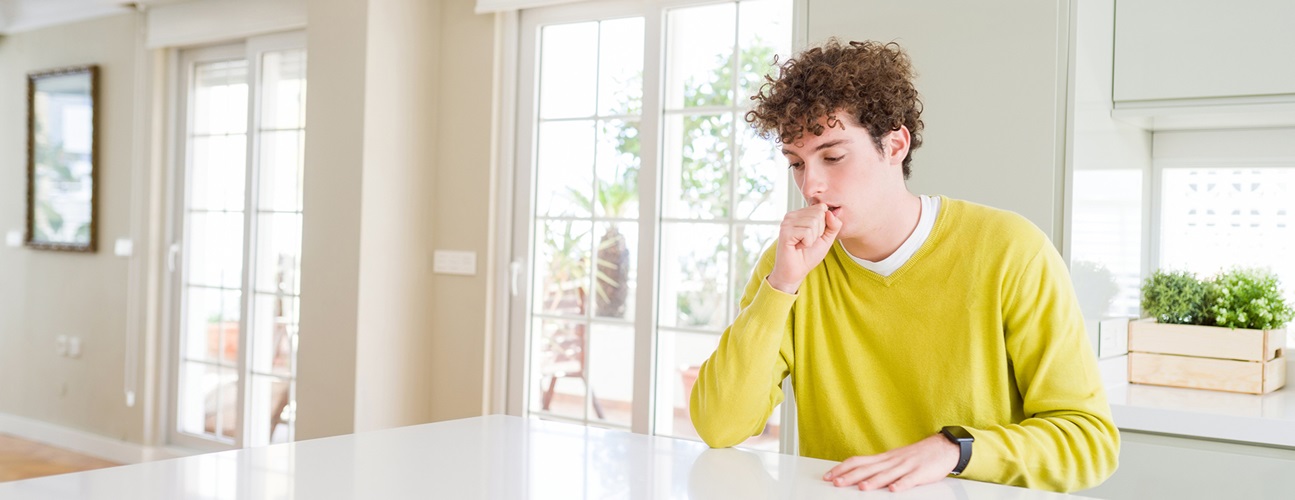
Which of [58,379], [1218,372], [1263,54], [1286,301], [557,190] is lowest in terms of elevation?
[58,379]

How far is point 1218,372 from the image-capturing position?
Result: 2.41 metres

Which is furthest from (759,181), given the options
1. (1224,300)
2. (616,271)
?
(1224,300)

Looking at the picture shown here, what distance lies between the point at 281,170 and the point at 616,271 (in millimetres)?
1754

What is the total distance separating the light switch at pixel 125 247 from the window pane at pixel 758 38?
10.9ft

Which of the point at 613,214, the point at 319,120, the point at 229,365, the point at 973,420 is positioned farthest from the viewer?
the point at 229,365

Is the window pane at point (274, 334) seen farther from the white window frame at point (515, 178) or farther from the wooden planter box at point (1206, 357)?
the wooden planter box at point (1206, 357)

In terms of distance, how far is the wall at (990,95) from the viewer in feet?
7.41

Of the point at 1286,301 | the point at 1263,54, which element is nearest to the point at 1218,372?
the point at 1286,301

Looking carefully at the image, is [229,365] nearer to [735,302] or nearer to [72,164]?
[72,164]

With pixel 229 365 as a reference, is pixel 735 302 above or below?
above

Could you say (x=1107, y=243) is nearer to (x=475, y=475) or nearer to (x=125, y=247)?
(x=475, y=475)

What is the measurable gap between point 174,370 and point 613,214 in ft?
8.51

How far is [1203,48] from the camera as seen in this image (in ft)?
7.50

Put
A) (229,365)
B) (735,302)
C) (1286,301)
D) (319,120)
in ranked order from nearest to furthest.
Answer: (1286,301) → (735,302) → (319,120) → (229,365)
